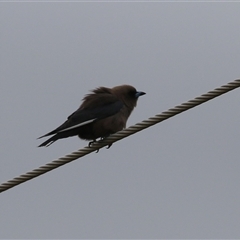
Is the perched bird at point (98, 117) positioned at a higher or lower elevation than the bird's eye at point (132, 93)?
lower

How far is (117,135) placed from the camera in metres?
6.65

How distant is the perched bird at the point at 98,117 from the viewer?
7829mm

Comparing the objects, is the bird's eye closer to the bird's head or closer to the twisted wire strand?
the bird's head

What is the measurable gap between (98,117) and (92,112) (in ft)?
0.37

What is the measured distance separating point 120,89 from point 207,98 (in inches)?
123

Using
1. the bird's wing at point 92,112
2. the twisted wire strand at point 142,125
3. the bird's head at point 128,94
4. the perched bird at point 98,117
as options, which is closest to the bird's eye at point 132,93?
the bird's head at point 128,94

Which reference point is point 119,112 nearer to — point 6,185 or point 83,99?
point 83,99

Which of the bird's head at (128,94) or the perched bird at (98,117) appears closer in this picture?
the perched bird at (98,117)

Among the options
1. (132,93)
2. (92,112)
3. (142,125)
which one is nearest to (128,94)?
(132,93)

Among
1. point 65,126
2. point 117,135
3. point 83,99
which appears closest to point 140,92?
point 83,99

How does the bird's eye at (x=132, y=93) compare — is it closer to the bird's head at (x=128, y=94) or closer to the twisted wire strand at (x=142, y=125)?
the bird's head at (x=128, y=94)

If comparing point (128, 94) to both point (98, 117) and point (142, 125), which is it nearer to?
point (98, 117)

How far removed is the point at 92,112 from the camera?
814 cm

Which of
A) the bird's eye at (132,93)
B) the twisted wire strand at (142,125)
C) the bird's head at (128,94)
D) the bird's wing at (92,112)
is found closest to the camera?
the twisted wire strand at (142,125)
